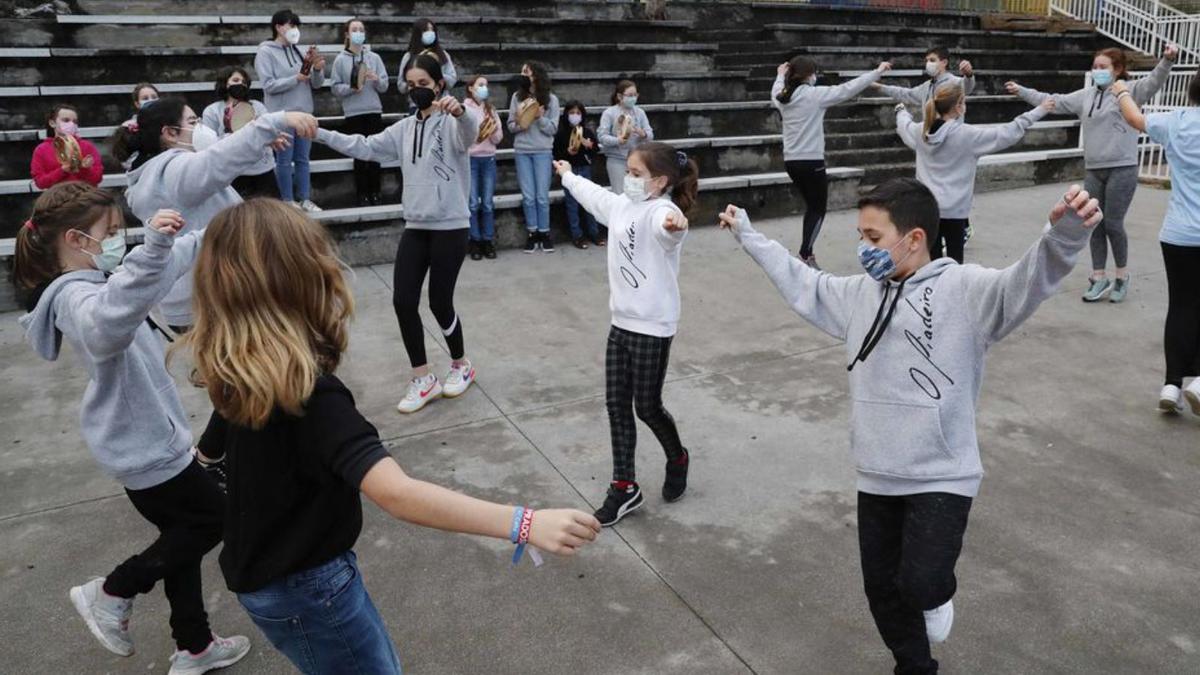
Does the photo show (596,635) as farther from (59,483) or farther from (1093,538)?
(59,483)

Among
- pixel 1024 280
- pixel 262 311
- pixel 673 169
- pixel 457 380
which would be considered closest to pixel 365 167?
pixel 457 380

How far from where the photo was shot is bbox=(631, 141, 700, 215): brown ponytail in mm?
3695

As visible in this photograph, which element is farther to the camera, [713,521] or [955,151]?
[955,151]

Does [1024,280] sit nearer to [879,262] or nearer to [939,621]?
[879,262]

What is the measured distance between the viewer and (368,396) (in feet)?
17.3

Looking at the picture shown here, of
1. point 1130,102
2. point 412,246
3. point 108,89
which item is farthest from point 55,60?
point 1130,102

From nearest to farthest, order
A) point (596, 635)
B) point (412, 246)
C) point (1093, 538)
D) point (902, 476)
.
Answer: point (902, 476), point (596, 635), point (1093, 538), point (412, 246)

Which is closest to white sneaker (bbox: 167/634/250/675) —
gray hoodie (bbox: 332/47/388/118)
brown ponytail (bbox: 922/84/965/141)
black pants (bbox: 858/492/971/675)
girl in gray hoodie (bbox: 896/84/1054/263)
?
black pants (bbox: 858/492/971/675)

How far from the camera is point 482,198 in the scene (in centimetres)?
836

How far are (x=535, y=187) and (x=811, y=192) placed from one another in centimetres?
260

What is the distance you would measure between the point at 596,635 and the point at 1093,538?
2106 millimetres

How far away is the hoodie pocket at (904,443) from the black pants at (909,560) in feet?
0.28

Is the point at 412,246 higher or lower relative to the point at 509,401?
higher

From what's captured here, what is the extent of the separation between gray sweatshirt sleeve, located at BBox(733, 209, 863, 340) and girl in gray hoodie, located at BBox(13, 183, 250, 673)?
5.62ft
